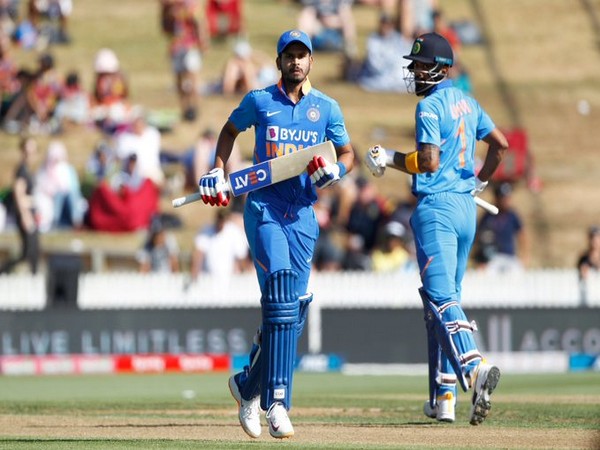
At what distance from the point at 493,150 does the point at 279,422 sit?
2.72m

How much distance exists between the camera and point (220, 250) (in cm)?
1870

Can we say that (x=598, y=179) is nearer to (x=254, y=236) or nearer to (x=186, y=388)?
(x=186, y=388)

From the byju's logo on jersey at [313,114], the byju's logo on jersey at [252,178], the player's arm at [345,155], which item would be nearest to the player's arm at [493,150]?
the player's arm at [345,155]

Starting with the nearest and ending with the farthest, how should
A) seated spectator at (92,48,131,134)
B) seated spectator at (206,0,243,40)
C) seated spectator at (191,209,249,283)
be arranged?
1. seated spectator at (191,209,249,283)
2. seated spectator at (92,48,131,134)
3. seated spectator at (206,0,243,40)

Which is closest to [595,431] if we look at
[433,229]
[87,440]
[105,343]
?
[433,229]

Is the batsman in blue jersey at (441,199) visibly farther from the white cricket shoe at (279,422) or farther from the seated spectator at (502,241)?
the seated spectator at (502,241)

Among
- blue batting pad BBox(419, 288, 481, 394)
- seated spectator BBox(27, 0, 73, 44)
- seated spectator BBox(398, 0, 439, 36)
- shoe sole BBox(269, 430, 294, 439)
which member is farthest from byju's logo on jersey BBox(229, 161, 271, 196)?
seated spectator BBox(27, 0, 73, 44)

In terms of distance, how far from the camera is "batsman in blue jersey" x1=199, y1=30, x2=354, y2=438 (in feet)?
28.3

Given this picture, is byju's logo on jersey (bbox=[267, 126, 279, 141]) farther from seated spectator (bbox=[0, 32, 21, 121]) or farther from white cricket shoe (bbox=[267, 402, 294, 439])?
seated spectator (bbox=[0, 32, 21, 121])

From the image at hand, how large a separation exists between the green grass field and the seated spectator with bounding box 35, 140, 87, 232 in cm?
552

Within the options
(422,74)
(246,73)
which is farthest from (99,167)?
(422,74)

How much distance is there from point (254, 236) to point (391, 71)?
675 inches

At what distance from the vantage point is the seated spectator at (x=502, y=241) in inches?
742

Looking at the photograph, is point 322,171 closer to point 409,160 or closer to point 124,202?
point 409,160
